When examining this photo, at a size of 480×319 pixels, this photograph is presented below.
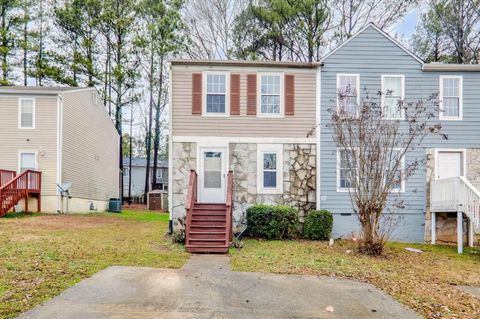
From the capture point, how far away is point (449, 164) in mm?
12367

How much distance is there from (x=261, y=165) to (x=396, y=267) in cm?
523

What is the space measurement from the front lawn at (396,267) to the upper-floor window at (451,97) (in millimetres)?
4528

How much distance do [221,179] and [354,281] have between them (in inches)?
240

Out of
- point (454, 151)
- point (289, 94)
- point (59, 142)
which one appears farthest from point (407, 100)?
point (59, 142)

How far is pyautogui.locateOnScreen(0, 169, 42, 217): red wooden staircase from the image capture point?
46.7 feet

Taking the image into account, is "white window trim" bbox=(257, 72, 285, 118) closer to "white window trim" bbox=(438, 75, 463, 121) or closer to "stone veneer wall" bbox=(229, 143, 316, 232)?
"stone veneer wall" bbox=(229, 143, 316, 232)

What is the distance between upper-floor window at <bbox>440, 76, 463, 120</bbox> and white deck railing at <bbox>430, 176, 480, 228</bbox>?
2436 millimetres

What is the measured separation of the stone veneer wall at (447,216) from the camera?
1222cm

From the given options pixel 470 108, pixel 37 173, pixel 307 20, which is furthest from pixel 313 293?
pixel 307 20

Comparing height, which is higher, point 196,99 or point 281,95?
point 281,95

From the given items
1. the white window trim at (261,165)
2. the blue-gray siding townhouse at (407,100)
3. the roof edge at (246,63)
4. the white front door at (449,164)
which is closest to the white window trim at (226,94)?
the roof edge at (246,63)

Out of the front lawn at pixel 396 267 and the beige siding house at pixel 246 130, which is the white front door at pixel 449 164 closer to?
the front lawn at pixel 396 267

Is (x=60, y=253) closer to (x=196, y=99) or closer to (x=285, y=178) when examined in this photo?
(x=196, y=99)

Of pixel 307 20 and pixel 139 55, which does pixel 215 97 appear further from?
pixel 139 55
